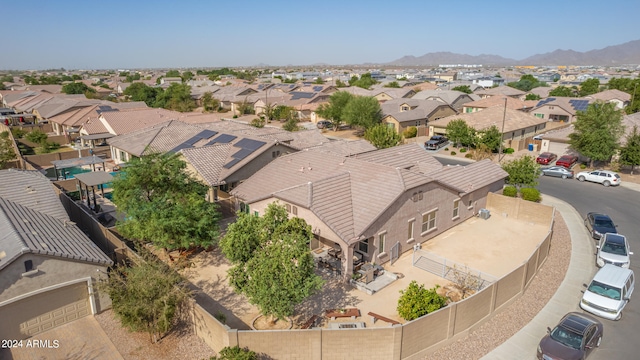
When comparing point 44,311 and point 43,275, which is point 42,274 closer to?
point 43,275

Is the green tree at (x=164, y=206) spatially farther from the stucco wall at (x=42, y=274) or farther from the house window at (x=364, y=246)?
the house window at (x=364, y=246)

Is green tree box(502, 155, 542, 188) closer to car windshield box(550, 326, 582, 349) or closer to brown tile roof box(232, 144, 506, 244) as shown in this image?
brown tile roof box(232, 144, 506, 244)

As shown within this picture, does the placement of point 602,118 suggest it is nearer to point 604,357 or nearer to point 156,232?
point 604,357

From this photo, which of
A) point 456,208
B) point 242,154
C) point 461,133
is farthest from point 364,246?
point 461,133

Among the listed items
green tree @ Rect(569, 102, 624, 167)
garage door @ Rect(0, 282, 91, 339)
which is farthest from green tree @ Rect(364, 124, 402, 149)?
garage door @ Rect(0, 282, 91, 339)

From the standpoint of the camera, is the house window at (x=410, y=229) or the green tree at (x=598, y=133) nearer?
the house window at (x=410, y=229)

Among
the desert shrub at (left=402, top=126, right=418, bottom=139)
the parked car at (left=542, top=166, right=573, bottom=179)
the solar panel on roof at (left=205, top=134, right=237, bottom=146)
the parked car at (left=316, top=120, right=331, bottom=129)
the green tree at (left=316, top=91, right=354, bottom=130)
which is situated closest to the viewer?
the solar panel on roof at (left=205, top=134, right=237, bottom=146)

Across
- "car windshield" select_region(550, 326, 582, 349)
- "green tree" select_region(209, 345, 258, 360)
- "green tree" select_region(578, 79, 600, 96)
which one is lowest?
"car windshield" select_region(550, 326, 582, 349)

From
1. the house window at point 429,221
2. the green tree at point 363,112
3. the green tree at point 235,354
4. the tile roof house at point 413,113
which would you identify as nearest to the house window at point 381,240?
the house window at point 429,221
